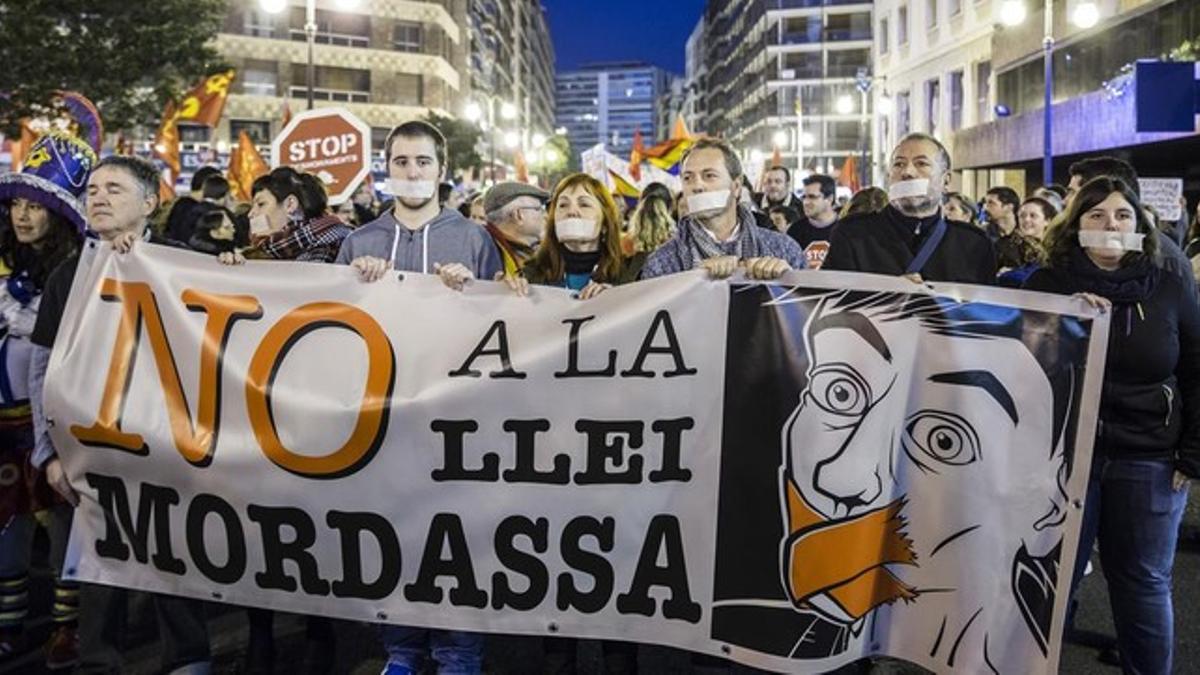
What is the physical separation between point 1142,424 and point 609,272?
214cm

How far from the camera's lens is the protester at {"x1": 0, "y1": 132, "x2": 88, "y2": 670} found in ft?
14.5

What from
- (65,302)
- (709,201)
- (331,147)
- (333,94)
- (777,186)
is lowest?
(65,302)

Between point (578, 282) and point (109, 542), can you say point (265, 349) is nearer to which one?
point (109, 542)

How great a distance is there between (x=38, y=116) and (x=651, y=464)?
2178 centimetres

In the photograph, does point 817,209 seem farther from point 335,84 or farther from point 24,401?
point 335,84

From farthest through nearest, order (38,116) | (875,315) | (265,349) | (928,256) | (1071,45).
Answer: (1071,45), (38,116), (928,256), (265,349), (875,315)

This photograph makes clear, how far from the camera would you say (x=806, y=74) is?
82.2 meters

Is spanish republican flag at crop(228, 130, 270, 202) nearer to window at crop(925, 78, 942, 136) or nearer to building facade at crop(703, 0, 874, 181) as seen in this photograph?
window at crop(925, 78, 942, 136)

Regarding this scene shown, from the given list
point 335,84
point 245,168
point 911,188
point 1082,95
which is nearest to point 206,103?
point 245,168

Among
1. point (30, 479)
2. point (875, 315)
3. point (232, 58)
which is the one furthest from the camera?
point (232, 58)

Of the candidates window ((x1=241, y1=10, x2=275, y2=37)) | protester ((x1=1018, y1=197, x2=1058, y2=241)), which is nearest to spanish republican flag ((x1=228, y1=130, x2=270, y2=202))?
protester ((x1=1018, y1=197, x2=1058, y2=241))

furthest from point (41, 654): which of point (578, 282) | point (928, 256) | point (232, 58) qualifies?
point (232, 58)

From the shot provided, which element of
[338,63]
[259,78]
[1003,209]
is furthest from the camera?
[338,63]

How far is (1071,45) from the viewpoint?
29609 mm
